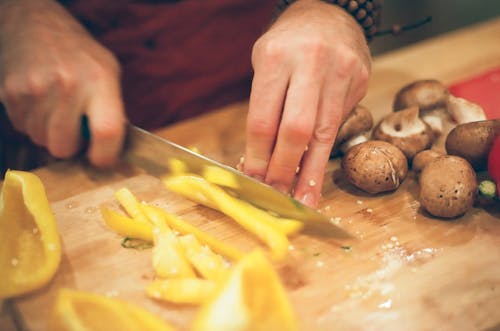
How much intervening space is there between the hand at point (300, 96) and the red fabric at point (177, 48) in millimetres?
763

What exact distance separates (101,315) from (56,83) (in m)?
0.78

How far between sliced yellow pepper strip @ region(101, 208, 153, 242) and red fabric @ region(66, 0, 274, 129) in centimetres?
95


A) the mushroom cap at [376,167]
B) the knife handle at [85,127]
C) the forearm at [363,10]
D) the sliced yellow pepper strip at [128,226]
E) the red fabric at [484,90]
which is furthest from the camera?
the red fabric at [484,90]

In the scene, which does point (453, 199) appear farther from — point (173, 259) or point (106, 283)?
point (106, 283)

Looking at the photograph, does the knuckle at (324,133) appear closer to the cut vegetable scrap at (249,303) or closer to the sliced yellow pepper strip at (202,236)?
the sliced yellow pepper strip at (202,236)

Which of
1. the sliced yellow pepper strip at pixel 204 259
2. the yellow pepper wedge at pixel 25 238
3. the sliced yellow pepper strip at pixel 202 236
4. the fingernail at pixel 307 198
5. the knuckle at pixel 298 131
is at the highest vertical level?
the knuckle at pixel 298 131

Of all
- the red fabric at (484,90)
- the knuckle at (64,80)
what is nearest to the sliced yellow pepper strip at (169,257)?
the knuckle at (64,80)

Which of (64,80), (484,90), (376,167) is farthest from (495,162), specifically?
(64,80)

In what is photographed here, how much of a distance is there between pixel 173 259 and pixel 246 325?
344 mm

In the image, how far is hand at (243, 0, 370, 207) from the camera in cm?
150

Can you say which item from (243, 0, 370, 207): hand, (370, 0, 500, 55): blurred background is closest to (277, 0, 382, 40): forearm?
(243, 0, 370, 207): hand

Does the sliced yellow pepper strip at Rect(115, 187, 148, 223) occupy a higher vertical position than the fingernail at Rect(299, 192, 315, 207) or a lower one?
lower

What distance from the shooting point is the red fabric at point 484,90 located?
6.84ft

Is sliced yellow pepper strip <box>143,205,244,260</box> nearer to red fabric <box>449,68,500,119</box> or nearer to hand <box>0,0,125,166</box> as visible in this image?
hand <box>0,0,125,166</box>
